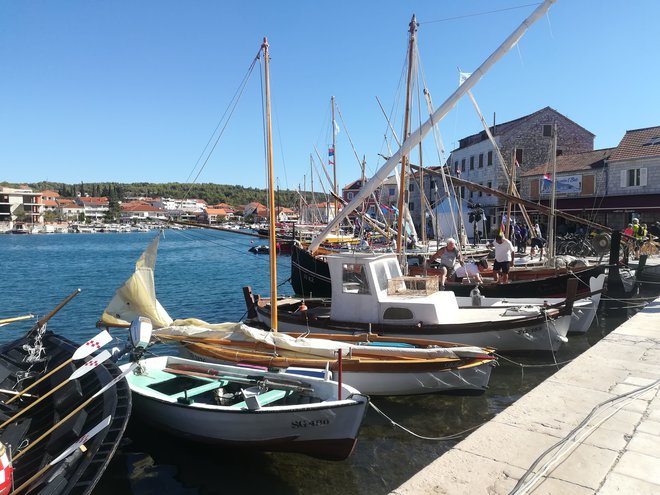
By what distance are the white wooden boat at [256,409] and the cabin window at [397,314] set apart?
167 inches

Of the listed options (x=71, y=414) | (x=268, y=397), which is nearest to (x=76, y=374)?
(x=71, y=414)

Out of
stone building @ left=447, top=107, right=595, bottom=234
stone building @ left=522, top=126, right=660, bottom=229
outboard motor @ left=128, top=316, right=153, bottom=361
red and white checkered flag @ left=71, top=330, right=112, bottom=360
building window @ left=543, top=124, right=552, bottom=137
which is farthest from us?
building window @ left=543, top=124, right=552, bottom=137

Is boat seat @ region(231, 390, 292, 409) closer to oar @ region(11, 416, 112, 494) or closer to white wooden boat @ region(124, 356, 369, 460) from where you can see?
white wooden boat @ region(124, 356, 369, 460)

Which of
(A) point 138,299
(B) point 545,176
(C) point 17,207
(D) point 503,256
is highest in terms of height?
(C) point 17,207

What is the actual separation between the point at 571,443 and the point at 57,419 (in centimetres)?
704

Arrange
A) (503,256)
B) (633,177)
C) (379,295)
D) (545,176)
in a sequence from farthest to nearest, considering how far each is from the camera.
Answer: (633,177)
(545,176)
(503,256)
(379,295)

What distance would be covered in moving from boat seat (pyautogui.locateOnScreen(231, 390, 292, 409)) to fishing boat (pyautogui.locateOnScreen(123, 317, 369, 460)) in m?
0.02

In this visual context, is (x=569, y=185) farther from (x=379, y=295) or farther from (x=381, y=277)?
(x=379, y=295)

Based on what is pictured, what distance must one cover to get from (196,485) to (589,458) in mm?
5466

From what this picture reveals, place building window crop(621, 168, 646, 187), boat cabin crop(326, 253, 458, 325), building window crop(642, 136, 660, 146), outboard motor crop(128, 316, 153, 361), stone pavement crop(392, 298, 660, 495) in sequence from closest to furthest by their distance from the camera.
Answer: stone pavement crop(392, 298, 660, 495) < outboard motor crop(128, 316, 153, 361) < boat cabin crop(326, 253, 458, 325) < building window crop(621, 168, 646, 187) < building window crop(642, 136, 660, 146)

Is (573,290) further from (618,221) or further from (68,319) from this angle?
(618,221)

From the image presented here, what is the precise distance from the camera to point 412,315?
38.3 feet

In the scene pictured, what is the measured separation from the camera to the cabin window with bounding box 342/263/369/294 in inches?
469

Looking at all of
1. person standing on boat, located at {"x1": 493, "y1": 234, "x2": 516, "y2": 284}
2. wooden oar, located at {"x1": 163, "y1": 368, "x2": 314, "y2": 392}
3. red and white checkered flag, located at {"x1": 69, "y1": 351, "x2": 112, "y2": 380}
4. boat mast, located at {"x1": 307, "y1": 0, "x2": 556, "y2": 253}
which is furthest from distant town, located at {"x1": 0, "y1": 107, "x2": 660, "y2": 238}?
red and white checkered flag, located at {"x1": 69, "y1": 351, "x2": 112, "y2": 380}
